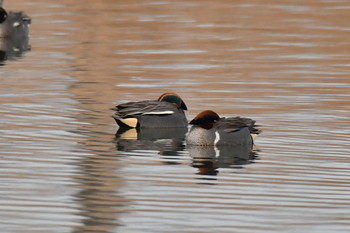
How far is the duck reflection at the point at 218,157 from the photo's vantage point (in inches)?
575

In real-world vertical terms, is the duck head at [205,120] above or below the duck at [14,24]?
above

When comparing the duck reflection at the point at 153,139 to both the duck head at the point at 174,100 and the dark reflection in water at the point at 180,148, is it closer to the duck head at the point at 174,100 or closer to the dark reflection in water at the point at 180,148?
the dark reflection in water at the point at 180,148

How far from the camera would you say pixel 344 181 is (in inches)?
525

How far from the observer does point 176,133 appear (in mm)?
17344

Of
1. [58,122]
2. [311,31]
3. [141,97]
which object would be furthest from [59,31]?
[58,122]

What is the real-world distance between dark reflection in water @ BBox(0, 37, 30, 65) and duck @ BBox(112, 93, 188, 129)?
7707 millimetres

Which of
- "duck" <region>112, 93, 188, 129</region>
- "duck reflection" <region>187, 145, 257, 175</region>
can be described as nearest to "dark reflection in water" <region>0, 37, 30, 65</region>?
"duck" <region>112, 93, 188, 129</region>

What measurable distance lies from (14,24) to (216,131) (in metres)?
14.3

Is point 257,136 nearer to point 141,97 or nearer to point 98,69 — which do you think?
point 141,97

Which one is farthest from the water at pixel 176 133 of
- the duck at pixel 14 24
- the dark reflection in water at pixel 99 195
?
the duck at pixel 14 24

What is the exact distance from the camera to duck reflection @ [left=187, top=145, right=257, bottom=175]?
14.6 m

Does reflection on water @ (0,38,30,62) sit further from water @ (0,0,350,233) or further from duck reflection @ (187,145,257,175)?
duck reflection @ (187,145,257,175)

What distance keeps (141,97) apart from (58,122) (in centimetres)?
261

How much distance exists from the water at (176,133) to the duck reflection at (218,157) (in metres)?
0.04
